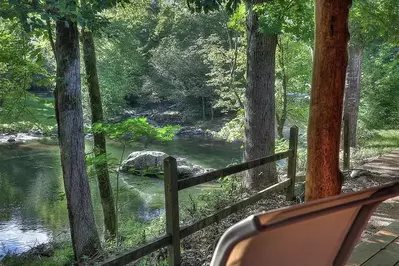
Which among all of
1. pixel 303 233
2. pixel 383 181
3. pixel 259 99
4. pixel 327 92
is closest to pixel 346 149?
pixel 383 181

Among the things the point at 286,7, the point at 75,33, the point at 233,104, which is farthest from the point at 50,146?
the point at 286,7

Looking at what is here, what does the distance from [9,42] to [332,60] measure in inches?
238

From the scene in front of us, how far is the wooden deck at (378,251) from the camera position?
284 cm

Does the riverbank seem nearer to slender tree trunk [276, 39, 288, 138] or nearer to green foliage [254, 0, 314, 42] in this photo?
green foliage [254, 0, 314, 42]

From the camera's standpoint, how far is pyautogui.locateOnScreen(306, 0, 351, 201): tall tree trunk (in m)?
2.97

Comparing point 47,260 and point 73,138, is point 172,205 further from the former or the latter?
point 47,260

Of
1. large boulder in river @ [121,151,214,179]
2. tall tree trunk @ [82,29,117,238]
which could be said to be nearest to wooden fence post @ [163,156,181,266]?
tall tree trunk @ [82,29,117,238]

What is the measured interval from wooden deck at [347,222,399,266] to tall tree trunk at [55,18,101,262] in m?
4.18

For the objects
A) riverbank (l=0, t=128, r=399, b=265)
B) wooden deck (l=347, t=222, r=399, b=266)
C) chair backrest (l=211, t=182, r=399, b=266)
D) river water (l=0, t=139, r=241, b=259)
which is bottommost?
river water (l=0, t=139, r=241, b=259)

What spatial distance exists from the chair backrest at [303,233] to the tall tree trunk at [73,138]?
516 cm

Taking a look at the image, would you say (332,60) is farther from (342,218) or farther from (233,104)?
(233,104)

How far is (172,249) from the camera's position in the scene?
3422mm

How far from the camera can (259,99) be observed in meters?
6.08

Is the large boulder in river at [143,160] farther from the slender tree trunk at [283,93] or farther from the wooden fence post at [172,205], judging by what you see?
the wooden fence post at [172,205]
